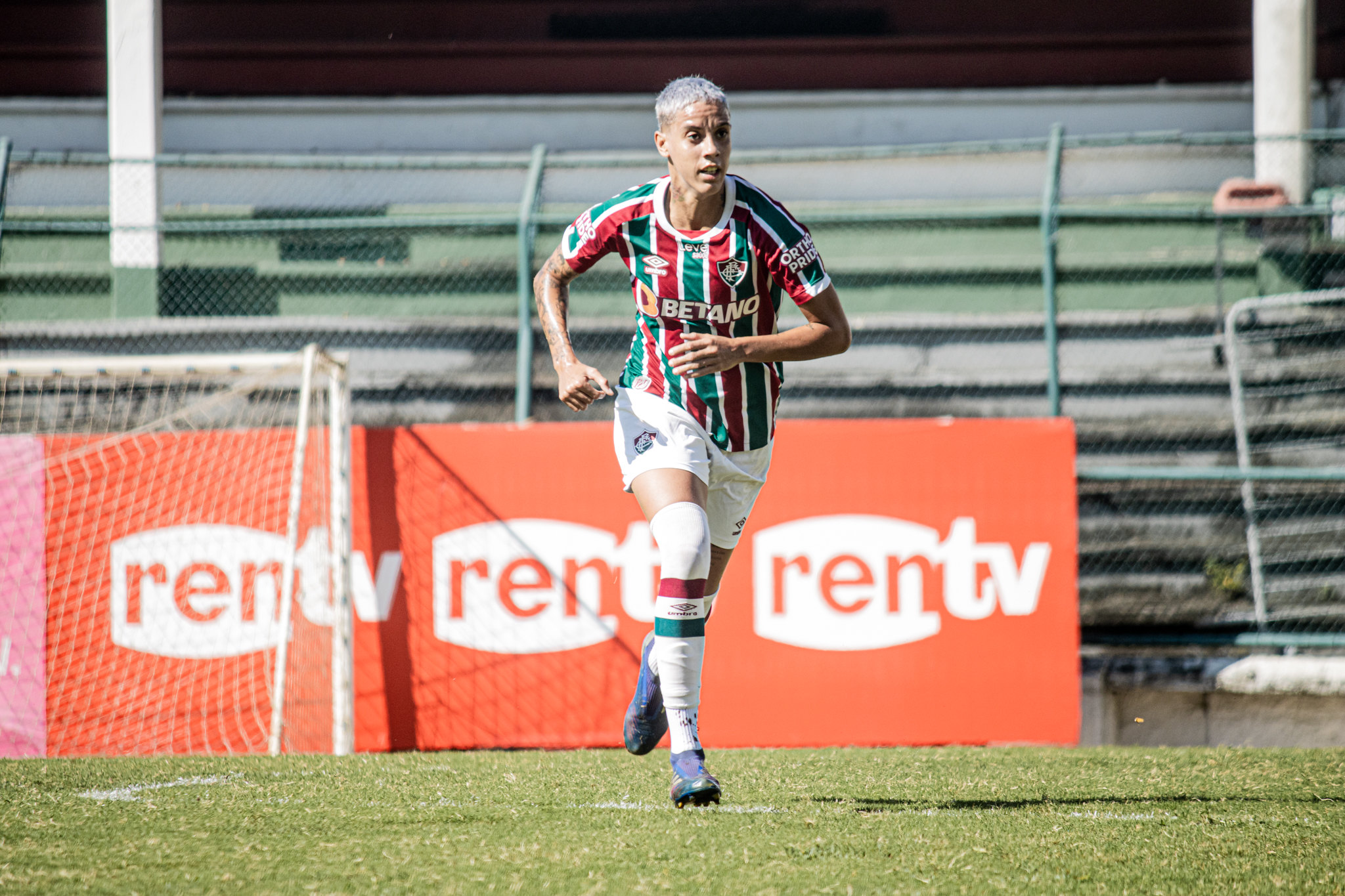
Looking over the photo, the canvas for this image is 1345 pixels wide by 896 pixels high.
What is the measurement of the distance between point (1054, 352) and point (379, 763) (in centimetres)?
432

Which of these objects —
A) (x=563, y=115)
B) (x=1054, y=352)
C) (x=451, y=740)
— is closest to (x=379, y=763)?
(x=451, y=740)

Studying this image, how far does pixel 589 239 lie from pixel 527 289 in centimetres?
331

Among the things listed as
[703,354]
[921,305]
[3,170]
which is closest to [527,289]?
[921,305]

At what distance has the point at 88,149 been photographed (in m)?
9.95

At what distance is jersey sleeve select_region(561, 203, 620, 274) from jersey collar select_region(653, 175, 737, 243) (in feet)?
0.45

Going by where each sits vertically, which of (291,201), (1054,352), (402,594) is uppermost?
(291,201)

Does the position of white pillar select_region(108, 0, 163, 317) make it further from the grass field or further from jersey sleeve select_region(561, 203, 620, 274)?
jersey sleeve select_region(561, 203, 620, 274)

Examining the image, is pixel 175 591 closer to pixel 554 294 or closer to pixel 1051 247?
pixel 554 294

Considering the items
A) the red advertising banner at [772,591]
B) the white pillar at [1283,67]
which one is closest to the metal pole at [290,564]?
the red advertising banner at [772,591]

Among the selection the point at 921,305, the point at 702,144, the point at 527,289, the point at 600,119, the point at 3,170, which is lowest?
the point at 702,144

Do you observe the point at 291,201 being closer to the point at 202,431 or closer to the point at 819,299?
the point at 202,431

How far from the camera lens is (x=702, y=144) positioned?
3.26 metres

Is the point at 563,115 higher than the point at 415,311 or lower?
higher

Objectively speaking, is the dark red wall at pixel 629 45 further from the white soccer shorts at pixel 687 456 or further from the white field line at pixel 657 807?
the white field line at pixel 657 807
